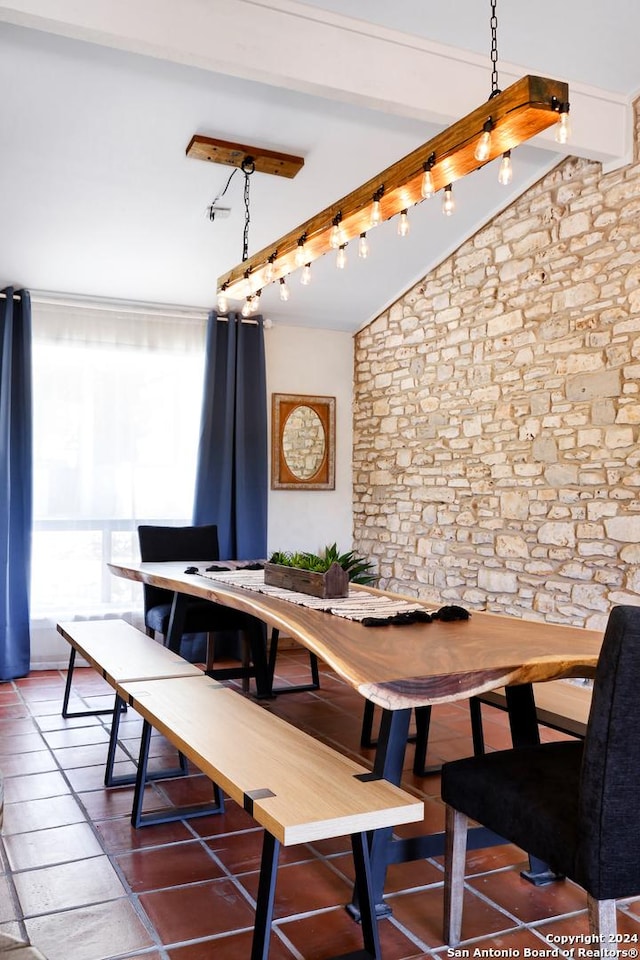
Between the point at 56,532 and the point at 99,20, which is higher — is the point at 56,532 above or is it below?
below

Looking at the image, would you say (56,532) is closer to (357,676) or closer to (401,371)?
(401,371)

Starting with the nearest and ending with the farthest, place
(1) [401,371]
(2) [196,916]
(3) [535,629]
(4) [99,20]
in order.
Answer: (2) [196,916]
(3) [535,629]
(4) [99,20]
(1) [401,371]

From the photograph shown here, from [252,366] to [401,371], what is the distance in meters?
1.09

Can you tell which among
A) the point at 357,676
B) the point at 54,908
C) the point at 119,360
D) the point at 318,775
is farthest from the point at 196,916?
the point at 119,360

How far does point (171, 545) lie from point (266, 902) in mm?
3471

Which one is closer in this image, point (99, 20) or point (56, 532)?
point (99, 20)

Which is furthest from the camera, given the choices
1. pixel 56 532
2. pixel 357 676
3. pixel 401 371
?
pixel 401 371

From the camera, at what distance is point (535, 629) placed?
2797 millimetres

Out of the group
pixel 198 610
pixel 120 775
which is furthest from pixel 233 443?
pixel 120 775

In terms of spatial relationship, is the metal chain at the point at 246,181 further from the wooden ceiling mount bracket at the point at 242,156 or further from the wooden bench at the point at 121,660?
the wooden bench at the point at 121,660

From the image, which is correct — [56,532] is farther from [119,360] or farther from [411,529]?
[411,529]

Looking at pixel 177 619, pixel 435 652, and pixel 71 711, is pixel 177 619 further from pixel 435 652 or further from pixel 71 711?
pixel 435 652

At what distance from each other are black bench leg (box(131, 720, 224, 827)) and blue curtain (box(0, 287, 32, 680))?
2.56m

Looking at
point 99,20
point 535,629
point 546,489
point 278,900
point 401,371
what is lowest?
point 278,900
